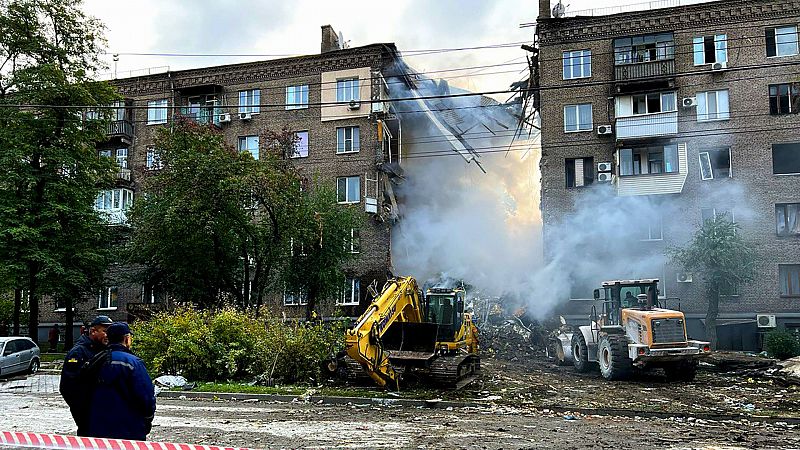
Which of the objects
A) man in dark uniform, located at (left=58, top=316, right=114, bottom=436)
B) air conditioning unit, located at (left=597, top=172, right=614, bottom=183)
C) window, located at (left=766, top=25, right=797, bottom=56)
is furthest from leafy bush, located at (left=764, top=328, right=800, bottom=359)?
man in dark uniform, located at (left=58, top=316, right=114, bottom=436)

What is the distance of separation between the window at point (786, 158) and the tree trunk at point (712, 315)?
8357mm

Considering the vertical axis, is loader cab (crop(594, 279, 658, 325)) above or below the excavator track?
above

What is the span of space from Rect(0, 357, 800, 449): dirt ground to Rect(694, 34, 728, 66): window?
844 inches

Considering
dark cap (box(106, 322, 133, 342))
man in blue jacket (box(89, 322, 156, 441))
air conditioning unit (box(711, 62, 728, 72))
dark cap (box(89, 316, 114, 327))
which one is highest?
air conditioning unit (box(711, 62, 728, 72))

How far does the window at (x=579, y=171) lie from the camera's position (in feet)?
119

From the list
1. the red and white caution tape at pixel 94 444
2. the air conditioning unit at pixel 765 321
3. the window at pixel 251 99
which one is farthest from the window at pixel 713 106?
the red and white caution tape at pixel 94 444

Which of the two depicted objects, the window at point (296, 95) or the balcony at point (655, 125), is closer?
the balcony at point (655, 125)

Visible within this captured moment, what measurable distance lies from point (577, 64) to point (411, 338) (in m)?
24.4

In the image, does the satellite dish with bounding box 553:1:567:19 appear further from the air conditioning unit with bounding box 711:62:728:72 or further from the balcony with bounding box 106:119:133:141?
the balcony with bounding box 106:119:133:141

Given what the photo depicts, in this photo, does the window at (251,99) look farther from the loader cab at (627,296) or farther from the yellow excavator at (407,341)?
the loader cab at (627,296)

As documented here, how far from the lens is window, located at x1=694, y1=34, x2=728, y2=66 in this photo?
114 feet

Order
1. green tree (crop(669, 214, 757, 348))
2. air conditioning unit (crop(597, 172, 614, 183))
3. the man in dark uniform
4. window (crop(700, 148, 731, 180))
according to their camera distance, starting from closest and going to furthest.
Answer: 1. the man in dark uniform
2. green tree (crop(669, 214, 757, 348))
3. window (crop(700, 148, 731, 180))
4. air conditioning unit (crop(597, 172, 614, 183))

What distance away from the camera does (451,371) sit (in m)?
16.5

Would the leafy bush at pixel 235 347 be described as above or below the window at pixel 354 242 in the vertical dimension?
below
